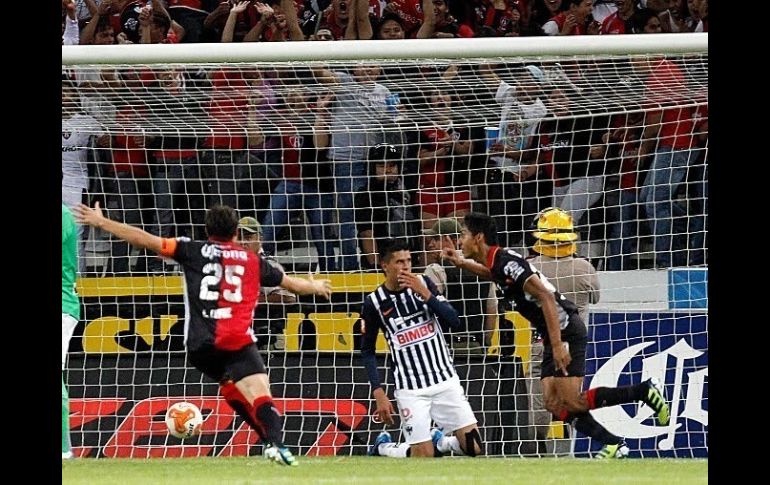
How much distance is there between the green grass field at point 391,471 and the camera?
25.9 ft

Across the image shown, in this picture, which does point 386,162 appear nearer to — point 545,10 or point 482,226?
point 482,226

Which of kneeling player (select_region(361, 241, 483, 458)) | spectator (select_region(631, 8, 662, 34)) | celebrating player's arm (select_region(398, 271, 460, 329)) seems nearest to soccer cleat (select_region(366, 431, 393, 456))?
kneeling player (select_region(361, 241, 483, 458))

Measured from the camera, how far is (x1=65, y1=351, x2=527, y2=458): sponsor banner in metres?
11.0

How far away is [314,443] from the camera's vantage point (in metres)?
11.1

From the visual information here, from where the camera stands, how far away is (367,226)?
1126 centimetres

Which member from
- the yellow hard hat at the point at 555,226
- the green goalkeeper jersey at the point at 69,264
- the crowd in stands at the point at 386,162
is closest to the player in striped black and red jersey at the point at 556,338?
the yellow hard hat at the point at 555,226

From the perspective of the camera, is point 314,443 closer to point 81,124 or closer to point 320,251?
point 320,251

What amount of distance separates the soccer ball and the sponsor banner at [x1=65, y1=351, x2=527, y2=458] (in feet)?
3.07

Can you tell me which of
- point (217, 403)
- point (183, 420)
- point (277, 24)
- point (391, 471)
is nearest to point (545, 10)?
point (277, 24)

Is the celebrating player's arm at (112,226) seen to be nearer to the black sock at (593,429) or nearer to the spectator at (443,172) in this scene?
the spectator at (443,172)

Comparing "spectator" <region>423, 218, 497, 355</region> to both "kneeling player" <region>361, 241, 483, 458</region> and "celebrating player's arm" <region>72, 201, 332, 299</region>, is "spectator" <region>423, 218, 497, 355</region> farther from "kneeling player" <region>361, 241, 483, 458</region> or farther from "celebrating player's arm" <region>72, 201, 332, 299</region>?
"celebrating player's arm" <region>72, 201, 332, 299</region>
